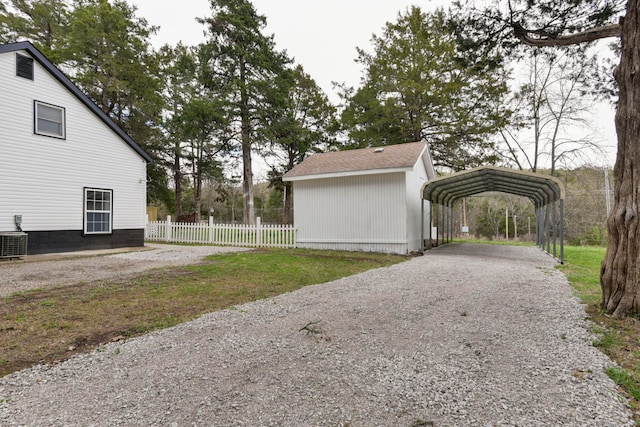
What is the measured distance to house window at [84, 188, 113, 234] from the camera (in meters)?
10.9

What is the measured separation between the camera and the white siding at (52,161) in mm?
9031

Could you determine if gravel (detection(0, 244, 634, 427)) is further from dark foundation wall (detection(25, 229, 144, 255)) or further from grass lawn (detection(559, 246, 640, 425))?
dark foundation wall (detection(25, 229, 144, 255))

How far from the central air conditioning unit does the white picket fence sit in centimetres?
599

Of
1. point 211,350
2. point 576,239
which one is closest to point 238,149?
point 211,350

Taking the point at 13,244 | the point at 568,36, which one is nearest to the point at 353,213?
the point at 568,36

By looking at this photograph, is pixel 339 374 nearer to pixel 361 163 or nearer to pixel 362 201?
pixel 362 201

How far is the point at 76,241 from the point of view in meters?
10.6

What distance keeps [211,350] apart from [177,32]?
25979mm

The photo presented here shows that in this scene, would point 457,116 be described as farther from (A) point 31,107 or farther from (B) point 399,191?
(A) point 31,107

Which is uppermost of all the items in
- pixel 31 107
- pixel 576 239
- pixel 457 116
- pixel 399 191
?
pixel 457 116

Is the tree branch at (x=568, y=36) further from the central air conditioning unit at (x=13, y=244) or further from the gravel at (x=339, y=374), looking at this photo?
the central air conditioning unit at (x=13, y=244)

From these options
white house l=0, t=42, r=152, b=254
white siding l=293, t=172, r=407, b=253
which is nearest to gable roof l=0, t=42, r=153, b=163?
white house l=0, t=42, r=152, b=254

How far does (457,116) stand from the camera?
58.4 ft

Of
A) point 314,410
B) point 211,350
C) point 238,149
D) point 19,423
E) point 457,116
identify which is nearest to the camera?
point 19,423
